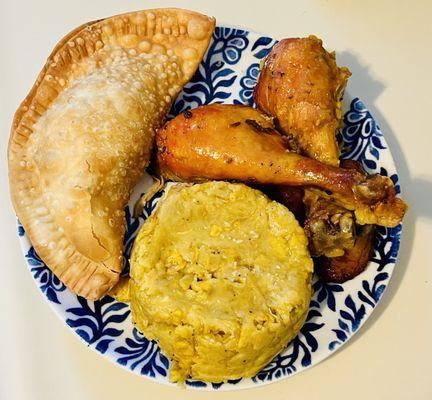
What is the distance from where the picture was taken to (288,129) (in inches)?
63.9

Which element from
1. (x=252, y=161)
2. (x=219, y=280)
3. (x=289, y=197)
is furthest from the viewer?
(x=289, y=197)

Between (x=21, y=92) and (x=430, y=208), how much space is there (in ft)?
5.19

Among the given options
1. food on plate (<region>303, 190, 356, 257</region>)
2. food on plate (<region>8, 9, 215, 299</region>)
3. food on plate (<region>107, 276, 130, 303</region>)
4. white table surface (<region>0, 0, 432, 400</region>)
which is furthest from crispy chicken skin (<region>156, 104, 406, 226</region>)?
white table surface (<region>0, 0, 432, 400</region>)

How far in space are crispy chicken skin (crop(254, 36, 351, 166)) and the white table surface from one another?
430 mm

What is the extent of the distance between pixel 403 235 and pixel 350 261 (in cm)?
39

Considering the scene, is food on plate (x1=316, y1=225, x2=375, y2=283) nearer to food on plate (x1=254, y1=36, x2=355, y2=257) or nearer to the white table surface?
food on plate (x1=254, y1=36, x2=355, y2=257)

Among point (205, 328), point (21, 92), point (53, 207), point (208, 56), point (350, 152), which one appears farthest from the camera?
point (21, 92)

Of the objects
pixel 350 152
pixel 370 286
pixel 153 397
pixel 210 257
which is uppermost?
pixel 350 152

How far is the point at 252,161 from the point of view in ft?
4.95

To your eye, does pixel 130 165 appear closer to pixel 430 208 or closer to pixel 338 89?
pixel 338 89

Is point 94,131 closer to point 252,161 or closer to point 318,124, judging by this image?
point 252,161

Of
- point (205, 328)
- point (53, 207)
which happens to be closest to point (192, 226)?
point (205, 328)

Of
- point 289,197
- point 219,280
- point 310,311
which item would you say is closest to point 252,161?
point 289,197

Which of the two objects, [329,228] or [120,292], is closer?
[329,228]
